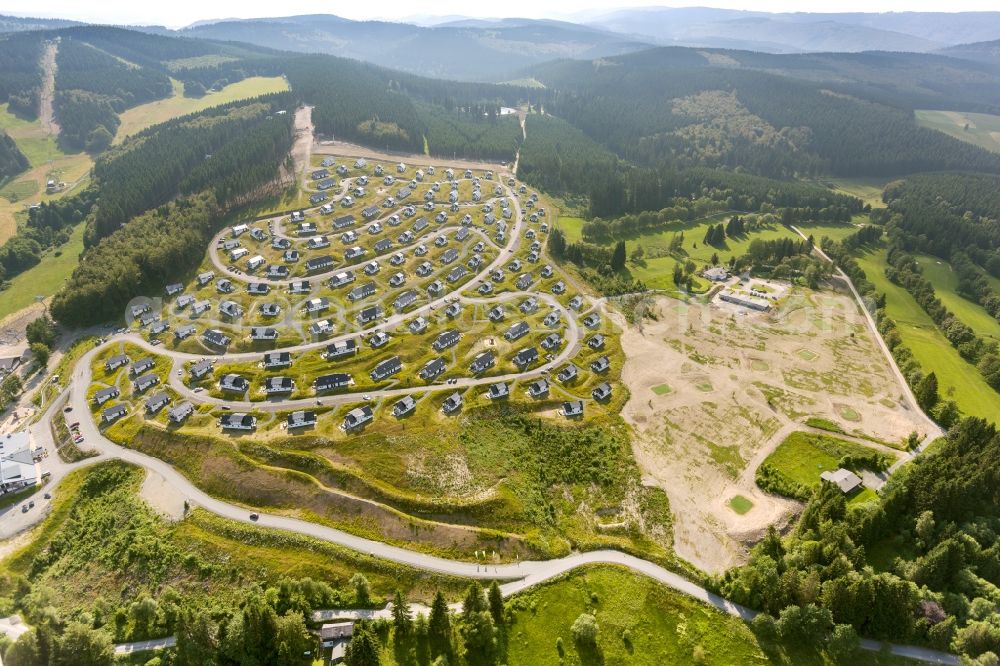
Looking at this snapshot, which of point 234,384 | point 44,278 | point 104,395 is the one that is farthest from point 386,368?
point 44,278

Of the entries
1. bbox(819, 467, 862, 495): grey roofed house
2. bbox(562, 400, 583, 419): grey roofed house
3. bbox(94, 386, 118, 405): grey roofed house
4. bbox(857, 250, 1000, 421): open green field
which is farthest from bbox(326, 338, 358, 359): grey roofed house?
bbox(857, 250, 1000, 421): open green field

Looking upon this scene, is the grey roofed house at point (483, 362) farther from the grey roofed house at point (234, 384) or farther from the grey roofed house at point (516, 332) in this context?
the grey roofed house at point (234, 384)

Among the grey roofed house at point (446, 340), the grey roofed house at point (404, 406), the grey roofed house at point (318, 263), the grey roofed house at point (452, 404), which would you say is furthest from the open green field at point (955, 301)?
the grey roofed house at point (318, 263)

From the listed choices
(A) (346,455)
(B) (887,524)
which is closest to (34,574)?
(A) (346,455)

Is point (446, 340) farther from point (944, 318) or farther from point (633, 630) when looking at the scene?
point (944, 318)

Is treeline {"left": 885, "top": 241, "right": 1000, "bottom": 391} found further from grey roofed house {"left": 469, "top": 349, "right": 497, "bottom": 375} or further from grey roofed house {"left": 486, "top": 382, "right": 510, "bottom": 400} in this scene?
grey roofed house {"left": 469, "top": 349, "right": 497, "bottom": 375}
